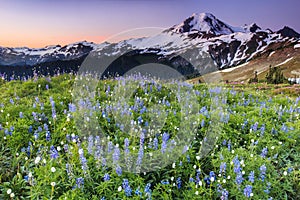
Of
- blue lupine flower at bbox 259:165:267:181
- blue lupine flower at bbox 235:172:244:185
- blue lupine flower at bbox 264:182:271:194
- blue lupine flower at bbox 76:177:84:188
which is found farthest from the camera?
blue lupine flower at bbox 259:165:267:181

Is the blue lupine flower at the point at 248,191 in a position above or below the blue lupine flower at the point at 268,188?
above

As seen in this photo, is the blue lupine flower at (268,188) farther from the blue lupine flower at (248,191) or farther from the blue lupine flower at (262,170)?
the blue lupine flower at (248,191)

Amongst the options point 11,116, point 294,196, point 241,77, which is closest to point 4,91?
point 11,116

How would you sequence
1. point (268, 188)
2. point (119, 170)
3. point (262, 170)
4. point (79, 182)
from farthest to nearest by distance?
1. point (262, 170)
2. point (268, 188)
3. point (119, 170)
4. point (79, 182)

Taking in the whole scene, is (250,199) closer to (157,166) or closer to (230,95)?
(157,166)

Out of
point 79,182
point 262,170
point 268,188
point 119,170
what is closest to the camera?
point 79,182

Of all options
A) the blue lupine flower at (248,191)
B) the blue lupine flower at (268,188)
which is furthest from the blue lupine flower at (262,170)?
the blue lupine flower at (248,191)

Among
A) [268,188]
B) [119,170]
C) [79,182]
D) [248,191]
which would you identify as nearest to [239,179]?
[248,191]

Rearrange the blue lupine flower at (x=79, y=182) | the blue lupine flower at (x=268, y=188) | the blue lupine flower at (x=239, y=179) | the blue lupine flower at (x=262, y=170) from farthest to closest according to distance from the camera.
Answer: the blue lupine flower at (x=262, y=170) < the blue lupine flower at (x=268, y=188) < the blue lupine flower at (x=239, y=179) < the blue lupine flower at (x=79, y=182)

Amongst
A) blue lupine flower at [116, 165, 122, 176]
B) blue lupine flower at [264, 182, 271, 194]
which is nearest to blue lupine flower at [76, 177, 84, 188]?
blue lupine flower at [116, 165, 122, 176]

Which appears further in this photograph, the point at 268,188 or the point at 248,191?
the point at 268,188

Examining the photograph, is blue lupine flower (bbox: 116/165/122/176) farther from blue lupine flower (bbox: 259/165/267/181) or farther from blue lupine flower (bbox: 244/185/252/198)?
blue lupine flower (bbox: 259/165/267/181)

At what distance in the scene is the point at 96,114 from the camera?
5.70 m

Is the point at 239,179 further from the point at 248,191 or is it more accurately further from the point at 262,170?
the point at 262,170
